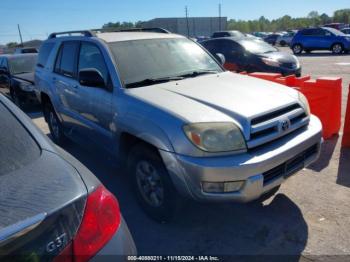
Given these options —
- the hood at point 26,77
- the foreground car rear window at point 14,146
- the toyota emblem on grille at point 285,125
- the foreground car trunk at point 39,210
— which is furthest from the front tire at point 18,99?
the foreground car trunk at point 39,210

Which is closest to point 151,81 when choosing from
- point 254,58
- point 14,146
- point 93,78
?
point 93,78

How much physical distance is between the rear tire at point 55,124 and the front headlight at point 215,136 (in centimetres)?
353

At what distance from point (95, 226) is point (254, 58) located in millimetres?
9435

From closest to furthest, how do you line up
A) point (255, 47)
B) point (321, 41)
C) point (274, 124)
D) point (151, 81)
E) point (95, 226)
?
point (95, 226)
point (274, 124)
point (151, 81)
point (255, 47)
point (321, 41)

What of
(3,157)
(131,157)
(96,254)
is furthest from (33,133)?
(131,157)

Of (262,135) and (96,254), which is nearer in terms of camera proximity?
(96,254)

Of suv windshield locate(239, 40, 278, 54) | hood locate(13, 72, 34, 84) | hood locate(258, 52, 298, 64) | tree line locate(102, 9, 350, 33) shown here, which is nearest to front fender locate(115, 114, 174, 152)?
hood locate(13, 72, 34, 84)

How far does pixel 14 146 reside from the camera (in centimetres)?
192

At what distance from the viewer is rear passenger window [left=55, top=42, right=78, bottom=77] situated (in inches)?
191

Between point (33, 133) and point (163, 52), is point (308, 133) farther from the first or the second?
point (33, 133)

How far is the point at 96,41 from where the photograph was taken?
4.21 meters

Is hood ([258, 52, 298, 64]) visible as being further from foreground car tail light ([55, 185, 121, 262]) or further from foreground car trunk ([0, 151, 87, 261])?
foreground car trunk ([0, 151, 87, 261])

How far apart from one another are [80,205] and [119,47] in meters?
2.81

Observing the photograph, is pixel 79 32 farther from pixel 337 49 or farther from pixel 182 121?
pixel 337 49
